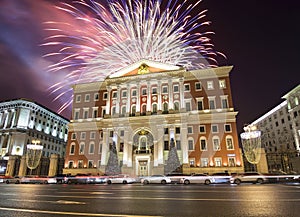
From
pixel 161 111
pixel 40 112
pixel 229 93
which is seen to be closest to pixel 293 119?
pixel 229 93

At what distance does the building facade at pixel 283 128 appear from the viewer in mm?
44400

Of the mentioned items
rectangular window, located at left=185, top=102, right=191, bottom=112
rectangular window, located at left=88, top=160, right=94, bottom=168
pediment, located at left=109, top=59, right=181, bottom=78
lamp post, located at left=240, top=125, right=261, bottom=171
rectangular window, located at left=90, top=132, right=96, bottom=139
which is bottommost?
rectangular window, located at left=88, top=160, right=94, bottom=168

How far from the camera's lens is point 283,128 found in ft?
169

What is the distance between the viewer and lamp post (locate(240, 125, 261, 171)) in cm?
2639

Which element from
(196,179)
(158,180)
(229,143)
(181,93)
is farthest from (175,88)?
(196,179)

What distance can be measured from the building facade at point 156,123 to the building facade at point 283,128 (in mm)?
13403

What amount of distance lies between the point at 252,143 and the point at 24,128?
195 ft

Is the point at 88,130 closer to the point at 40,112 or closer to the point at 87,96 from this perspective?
the point at 87,96

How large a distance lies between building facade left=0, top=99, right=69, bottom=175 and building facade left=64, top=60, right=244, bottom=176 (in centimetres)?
2078

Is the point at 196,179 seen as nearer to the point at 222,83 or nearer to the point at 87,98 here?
the point at 222,83

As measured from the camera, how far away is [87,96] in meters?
44.2

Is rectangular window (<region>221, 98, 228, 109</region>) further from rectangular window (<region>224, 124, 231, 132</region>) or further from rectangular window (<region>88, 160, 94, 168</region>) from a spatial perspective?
rectangular window (<region>88, 160, 94, 168</region>)

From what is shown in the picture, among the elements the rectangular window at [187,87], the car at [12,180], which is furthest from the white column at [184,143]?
the car at [12,180]

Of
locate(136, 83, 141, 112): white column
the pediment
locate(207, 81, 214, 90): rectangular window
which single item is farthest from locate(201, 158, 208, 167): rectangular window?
the pediment
